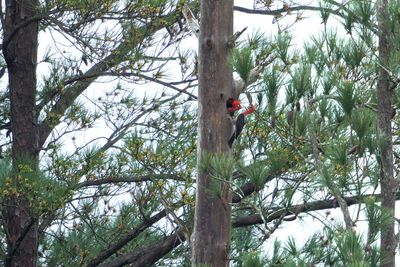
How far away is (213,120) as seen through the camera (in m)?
4.69

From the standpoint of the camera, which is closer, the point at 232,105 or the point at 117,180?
the point at 232,105

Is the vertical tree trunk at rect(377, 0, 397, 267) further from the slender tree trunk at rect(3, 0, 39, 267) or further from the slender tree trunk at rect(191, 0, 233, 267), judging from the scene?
the slender tree trunk at rect(3, 0, 39, 267)

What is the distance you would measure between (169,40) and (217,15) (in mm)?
1542

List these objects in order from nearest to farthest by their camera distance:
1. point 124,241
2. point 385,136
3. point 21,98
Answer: point 385,136 < point 124,241 < point 21,98

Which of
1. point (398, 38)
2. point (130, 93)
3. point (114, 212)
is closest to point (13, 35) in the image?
point (130, 93)

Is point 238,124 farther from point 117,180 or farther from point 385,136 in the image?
point 117,180

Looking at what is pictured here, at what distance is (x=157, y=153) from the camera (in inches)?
228

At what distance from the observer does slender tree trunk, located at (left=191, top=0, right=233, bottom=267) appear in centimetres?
467

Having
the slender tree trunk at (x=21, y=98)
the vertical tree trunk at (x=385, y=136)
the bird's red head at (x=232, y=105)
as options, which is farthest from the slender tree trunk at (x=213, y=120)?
the slender tree trunk at (x=21, y=98)

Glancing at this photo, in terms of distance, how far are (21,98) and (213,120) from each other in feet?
7.55

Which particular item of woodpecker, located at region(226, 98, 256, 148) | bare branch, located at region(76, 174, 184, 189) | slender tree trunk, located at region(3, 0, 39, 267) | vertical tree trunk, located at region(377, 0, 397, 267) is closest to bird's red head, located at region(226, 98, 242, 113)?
woodpecker, located at region(226, 98, 256, 148)

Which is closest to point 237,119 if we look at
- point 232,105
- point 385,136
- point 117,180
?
point 232,105

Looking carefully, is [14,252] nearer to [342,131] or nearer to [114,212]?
[114,212]

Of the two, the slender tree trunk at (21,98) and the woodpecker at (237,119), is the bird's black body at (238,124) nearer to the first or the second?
the woodpecker at (237,119)
